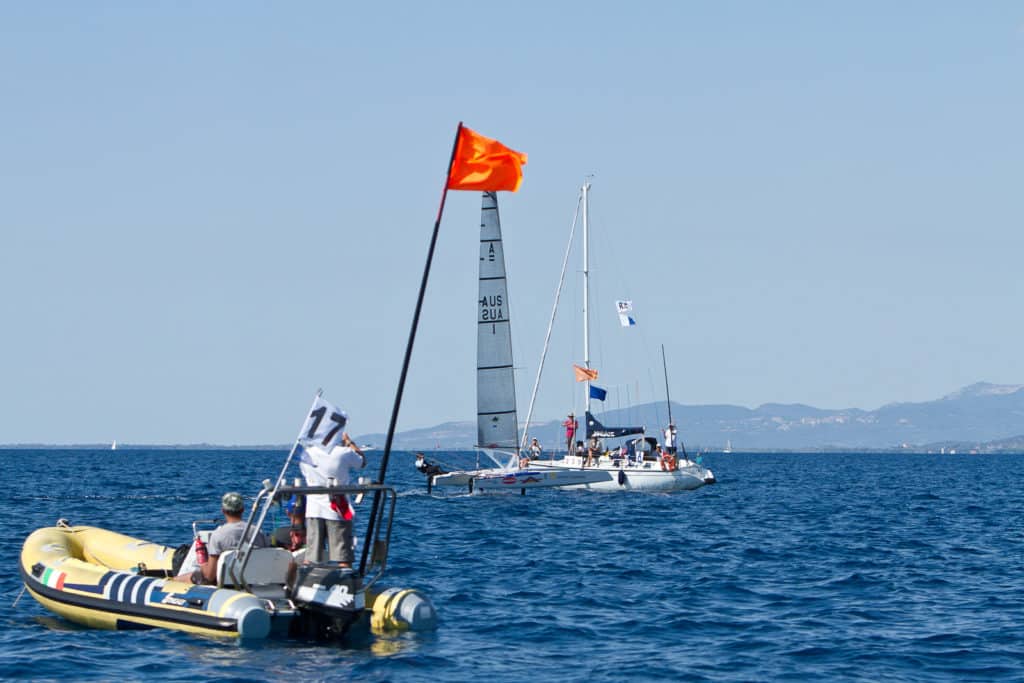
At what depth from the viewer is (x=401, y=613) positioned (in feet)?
60.2

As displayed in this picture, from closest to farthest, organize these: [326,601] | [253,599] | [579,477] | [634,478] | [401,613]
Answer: [253,599], [326,601], [401,613], [579,477], [634,478]

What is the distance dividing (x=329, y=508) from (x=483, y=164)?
5451 millimetres

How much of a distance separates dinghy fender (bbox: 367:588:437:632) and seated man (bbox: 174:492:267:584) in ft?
5.79

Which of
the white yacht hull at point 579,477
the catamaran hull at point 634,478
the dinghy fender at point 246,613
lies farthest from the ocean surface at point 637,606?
the catamaran hull at point 634,478

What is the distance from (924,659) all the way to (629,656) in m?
3.84

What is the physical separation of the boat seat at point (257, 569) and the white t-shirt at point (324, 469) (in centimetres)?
78

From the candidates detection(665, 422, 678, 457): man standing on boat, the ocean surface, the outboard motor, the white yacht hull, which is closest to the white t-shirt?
the outboard motor

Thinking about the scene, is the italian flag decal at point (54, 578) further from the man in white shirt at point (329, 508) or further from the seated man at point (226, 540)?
the man in white shirt at point (329, 508)

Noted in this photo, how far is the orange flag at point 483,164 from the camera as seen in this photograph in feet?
65.0

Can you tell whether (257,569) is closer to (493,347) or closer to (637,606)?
(637,606)

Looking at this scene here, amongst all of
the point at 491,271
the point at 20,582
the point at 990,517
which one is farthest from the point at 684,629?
the point at 491,271

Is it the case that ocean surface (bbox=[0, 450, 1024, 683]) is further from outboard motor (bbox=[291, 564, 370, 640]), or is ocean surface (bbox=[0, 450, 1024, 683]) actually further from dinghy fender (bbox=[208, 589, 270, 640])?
outboard motor (bbox=[291, 564, 370, 640])

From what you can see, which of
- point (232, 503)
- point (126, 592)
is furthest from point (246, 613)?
point (126, 592)

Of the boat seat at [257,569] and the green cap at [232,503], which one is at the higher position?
the green cap at [232,503]
